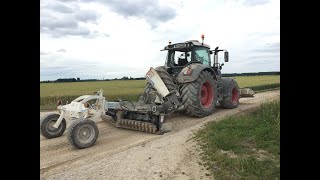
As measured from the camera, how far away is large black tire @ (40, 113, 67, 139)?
7.22 metres

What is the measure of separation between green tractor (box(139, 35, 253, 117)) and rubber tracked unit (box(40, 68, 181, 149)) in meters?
0.44

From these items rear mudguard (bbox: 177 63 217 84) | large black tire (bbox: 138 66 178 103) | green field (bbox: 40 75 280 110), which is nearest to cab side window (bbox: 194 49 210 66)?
rear mudguard (bbox: 177 63 217 84)

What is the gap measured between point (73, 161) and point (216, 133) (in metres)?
3.22

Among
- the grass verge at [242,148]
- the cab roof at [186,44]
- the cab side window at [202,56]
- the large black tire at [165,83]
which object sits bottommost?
the grass verge at [242,148]

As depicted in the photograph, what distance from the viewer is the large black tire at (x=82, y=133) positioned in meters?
6.17

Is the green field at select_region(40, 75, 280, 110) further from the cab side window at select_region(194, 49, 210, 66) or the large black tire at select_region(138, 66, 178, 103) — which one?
the large black tire at select_region(138, 66, 178, 103)

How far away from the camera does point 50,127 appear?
24.3 ft

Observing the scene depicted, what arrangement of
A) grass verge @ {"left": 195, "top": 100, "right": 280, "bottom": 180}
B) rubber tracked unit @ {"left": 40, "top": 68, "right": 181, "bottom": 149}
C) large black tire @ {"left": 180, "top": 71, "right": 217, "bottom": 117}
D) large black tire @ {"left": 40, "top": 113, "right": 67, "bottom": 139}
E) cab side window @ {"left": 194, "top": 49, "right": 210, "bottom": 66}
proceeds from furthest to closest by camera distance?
cab side window @ {"left": 194, "top": 49, "right": 210, "bottom": 66}, large black tire @ {"left": 180, "top": 71, "right": 217, "bottom": 117}, large black tire @ {"left": 40, "top": 113, "right": 67, "bottom": 139}, rubber tracked unit @ {"left": 40, "top": 68, "right": 181, "bottom": 149}, grass verge @ {"left": 195, "top": 100, "right": 280, "bottom": 180}

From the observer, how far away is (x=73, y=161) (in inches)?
215

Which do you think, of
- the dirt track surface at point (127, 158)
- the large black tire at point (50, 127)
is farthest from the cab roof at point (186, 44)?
the large black tire at point (50, 127)

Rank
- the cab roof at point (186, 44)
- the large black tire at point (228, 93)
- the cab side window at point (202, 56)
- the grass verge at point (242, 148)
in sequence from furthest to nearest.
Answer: the large black tire at point (228, 93), the cab side window at point (202, 56), the cab roof at point (186, 44), the grass verge at point (242, 148)

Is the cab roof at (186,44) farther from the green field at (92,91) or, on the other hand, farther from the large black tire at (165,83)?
the green field at (92,91)
